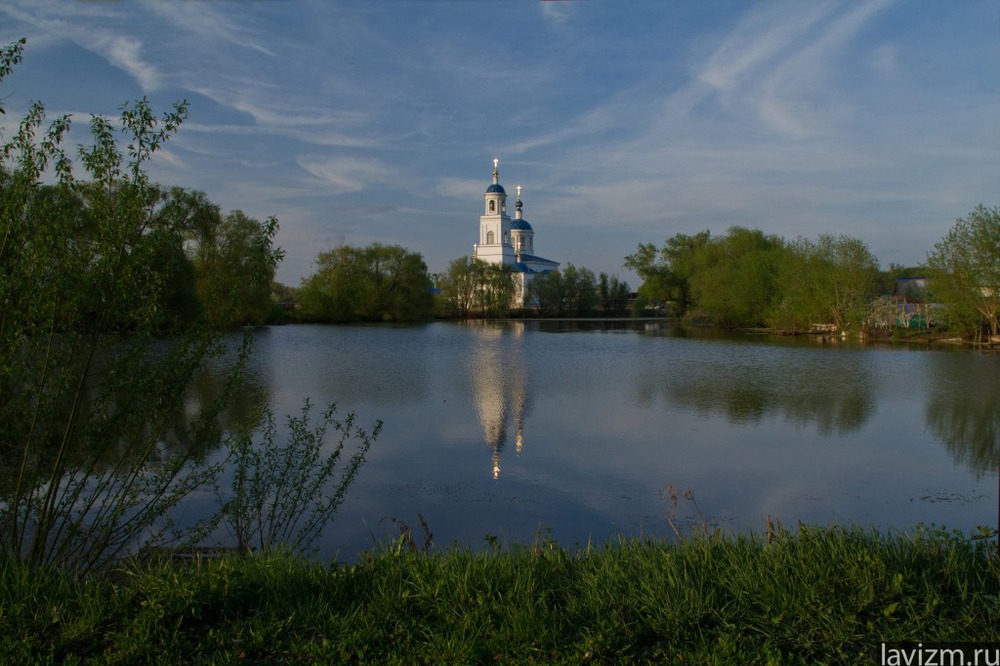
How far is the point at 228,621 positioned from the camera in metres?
3.56

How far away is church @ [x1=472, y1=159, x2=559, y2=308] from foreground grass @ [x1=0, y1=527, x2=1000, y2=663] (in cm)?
9550

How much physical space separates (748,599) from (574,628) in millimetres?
930

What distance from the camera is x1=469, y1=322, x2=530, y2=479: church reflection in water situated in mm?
11430

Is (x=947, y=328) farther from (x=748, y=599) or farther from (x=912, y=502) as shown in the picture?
(x=748, y=599)

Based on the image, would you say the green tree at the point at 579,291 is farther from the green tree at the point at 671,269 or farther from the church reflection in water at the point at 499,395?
the church reflection in water at the point at 499,395

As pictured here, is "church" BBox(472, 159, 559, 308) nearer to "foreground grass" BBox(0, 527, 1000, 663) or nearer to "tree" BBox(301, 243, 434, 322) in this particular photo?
"tree" BBox(301, 243, 434, 322)

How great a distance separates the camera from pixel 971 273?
31734 millimetres

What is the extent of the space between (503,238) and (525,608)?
105m

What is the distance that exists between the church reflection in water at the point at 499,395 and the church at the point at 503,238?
2916 inches

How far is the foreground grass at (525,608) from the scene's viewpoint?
3.29 metres

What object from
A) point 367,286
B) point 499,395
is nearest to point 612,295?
point 367,286

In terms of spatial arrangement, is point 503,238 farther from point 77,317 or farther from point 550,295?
point 77,317

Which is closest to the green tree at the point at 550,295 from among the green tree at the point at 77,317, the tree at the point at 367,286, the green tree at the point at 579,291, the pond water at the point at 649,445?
the green tree at the point at 579,291

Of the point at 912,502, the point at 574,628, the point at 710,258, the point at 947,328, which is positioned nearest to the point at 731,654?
the point at 574,628
